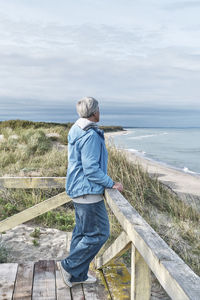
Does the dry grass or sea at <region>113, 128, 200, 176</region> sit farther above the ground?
the dry grass

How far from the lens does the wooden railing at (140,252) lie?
155 centimetres

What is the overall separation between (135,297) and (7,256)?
210 centimetres

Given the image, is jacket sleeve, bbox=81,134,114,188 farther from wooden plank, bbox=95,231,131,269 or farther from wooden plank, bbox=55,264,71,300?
wooden plank, bbox=55,264,71,300

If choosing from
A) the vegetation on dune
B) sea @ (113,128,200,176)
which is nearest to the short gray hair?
the vegetation on dune

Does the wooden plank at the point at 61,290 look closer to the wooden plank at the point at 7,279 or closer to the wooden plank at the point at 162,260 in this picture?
the wooden plank at the point at 7,279

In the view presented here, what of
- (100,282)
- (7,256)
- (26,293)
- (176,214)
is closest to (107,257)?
(100,282)

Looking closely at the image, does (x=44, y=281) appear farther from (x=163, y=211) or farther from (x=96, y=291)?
(x=163, y=211)

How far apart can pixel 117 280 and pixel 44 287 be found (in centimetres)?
70

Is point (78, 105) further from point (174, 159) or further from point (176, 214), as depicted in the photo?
point (174, 159)

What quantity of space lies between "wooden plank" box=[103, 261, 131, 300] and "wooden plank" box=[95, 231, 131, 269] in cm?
12

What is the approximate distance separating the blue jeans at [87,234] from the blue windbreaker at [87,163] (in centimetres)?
16

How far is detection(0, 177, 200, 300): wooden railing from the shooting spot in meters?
1.55

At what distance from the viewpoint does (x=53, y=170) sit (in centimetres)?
841

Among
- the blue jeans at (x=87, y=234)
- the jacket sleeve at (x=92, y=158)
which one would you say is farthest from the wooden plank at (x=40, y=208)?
the jacket sleeve at (x=92, y=158)
